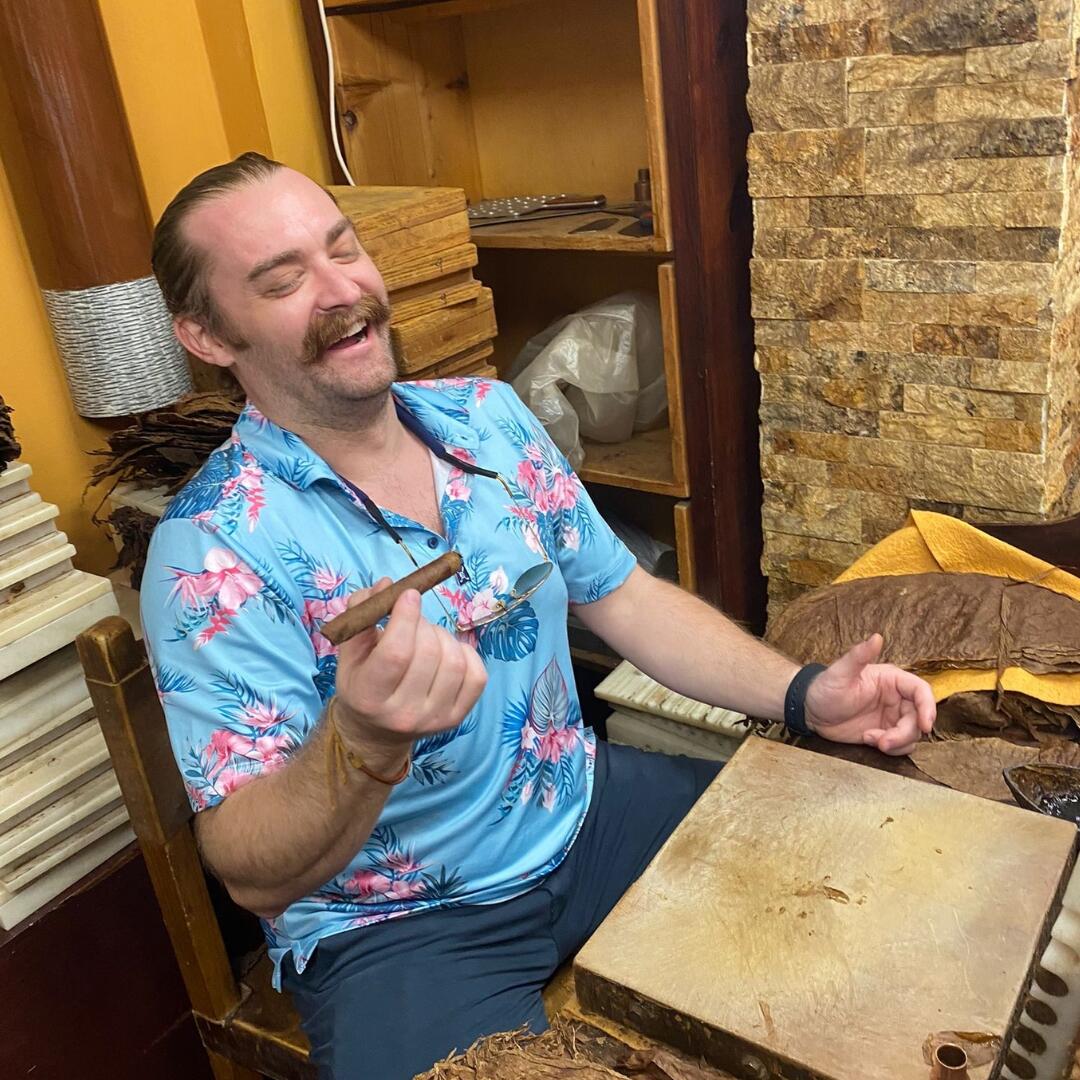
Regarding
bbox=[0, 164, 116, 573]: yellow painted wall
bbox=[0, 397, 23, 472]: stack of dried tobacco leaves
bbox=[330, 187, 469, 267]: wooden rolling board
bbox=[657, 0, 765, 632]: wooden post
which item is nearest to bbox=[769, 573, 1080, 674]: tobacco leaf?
bbox=[657, 0, 765, 632]: wooden post

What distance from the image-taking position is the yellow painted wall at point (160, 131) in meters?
1.70

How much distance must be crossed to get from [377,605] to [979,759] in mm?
744

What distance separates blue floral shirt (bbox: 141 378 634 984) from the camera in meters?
1.05

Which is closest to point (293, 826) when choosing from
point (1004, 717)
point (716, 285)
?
point (1004, 717)

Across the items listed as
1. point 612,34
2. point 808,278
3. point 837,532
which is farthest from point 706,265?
point 612,34

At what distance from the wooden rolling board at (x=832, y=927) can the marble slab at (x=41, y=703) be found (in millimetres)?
900

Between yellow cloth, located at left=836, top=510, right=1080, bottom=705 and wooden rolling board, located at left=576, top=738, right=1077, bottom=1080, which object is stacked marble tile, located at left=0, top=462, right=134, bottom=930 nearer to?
wooden rolling board, located at left=576, top=738, right=1077, bottom=1080

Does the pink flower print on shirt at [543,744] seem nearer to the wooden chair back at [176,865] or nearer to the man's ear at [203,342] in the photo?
the wooden chair back at [176,865]

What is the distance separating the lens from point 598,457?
2.09 metres

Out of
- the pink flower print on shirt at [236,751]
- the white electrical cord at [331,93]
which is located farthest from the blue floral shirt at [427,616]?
the white electrical cord at [331,93]

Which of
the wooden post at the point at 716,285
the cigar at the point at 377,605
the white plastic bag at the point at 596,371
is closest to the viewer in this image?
the cigar at the point at 377,605

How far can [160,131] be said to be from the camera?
1.88m

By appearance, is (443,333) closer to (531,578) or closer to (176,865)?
(531,578)

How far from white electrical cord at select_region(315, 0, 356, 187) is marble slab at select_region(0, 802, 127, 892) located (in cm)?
124
